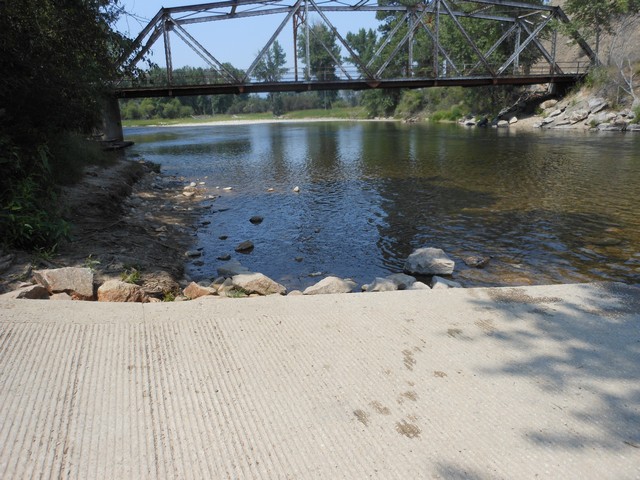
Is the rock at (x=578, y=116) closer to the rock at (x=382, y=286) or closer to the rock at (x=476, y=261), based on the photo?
the rock at (x=476, y=261)

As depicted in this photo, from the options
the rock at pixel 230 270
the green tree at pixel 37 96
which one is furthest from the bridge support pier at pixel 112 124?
the rock at pixel 230 270

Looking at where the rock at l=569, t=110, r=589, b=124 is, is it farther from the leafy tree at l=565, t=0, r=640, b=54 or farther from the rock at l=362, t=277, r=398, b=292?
the rock at l=362, t=277, r=398, b=292

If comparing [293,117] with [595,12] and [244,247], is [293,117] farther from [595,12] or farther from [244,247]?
[244,247]

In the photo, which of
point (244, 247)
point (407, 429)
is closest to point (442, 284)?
point (407, 429)

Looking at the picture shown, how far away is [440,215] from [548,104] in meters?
41.4

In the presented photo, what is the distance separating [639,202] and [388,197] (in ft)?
22.8

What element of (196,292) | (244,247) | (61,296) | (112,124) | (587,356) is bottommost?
(244,247)

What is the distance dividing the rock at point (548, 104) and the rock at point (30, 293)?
A: 5006cm

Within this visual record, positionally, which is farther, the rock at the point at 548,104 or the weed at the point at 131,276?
the rock at the point at 548,104

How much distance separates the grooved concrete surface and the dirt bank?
1.87 meters

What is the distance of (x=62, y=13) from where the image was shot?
27.3 feet

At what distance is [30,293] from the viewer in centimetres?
462

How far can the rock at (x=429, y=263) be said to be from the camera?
797cm

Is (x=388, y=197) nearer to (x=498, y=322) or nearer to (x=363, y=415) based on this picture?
(x=498, y=322)
